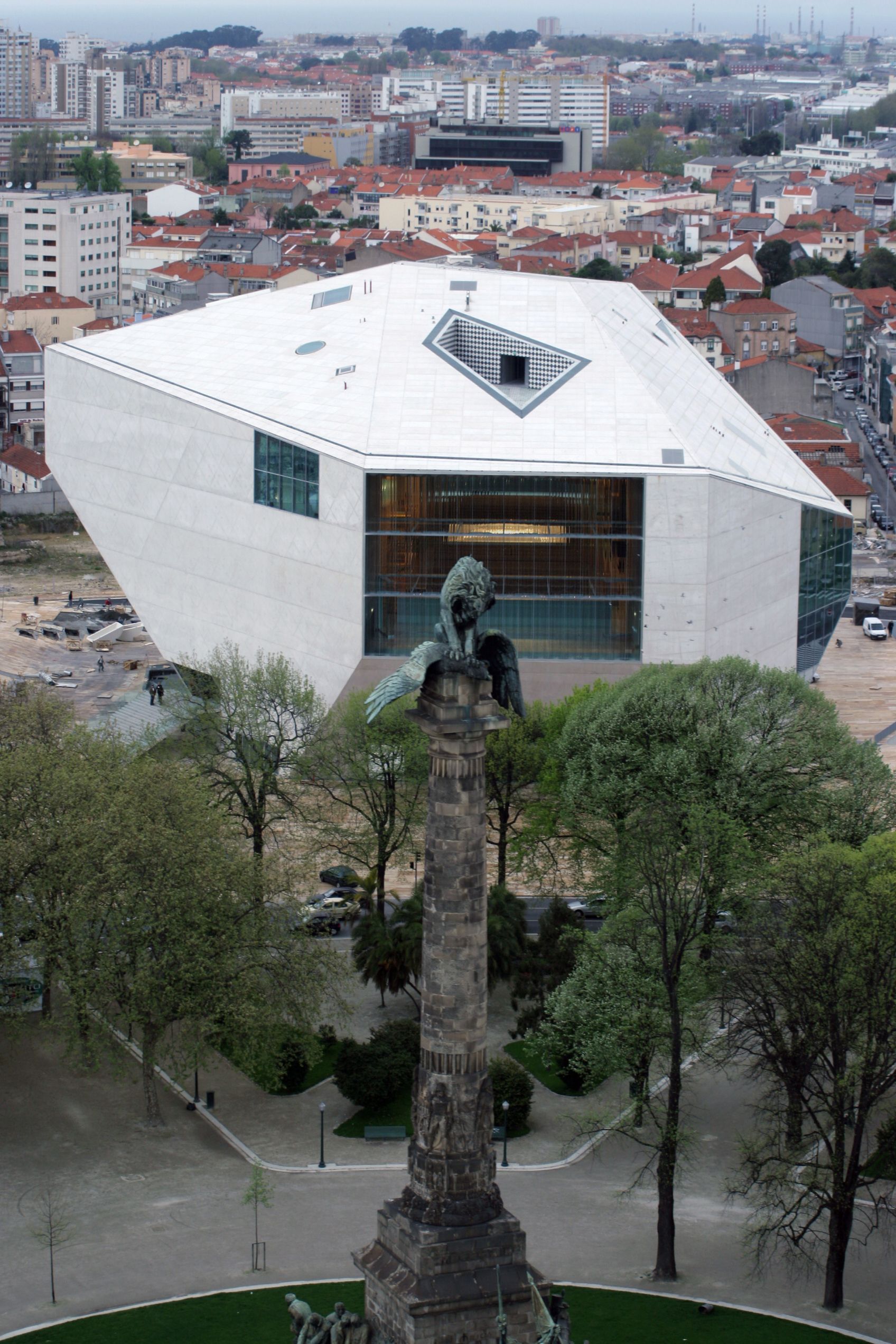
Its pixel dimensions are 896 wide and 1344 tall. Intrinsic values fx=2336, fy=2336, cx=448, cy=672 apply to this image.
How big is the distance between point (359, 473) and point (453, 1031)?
150 feet

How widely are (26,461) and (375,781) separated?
87.6 metres

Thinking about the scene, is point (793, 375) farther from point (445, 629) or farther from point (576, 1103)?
point (445, 629)

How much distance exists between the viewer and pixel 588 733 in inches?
2771

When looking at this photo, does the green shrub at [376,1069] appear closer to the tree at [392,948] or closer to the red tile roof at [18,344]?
the tree at [392,948]

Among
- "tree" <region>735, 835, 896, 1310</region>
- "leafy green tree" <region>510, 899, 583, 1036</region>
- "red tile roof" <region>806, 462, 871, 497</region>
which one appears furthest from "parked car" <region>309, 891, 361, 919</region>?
"red tile roof" <region>806, 462, 871, 497</region>

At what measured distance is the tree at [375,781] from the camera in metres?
73.1

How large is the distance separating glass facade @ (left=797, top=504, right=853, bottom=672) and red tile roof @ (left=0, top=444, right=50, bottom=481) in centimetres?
7067

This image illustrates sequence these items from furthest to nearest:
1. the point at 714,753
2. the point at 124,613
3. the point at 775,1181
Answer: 1. the point at 124,613
2. the point at 714,753
3. the point at 775,1181

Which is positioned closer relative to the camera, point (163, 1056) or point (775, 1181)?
point (775, 1181)

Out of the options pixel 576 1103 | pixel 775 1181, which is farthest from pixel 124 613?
pixel 775 1181

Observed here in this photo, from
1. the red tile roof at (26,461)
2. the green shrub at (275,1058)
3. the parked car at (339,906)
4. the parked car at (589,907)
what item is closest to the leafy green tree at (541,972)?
the parked car at (589,907)

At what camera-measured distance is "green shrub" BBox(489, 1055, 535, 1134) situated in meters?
59.8

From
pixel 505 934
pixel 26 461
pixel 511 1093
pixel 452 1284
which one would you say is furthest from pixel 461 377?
pixel 26 461

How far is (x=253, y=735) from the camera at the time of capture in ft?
A: 252
